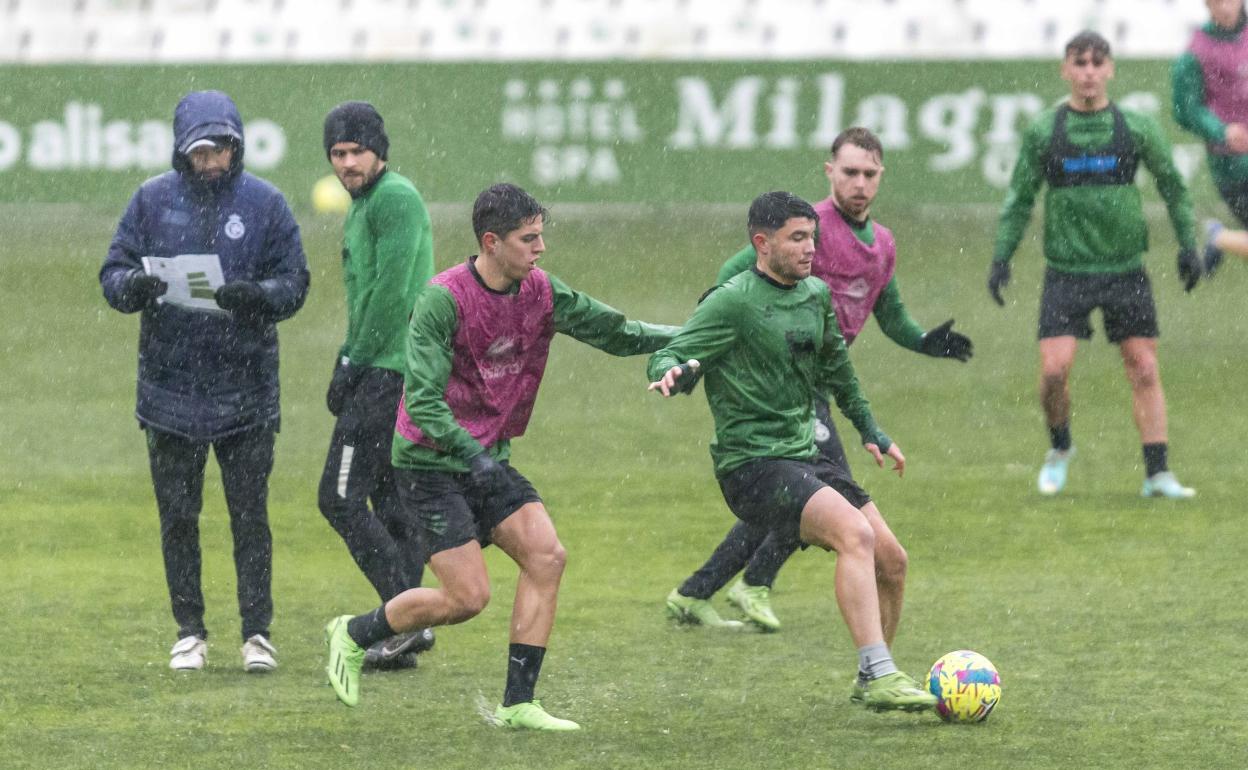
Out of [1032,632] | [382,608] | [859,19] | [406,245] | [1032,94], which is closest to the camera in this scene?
[382,608]

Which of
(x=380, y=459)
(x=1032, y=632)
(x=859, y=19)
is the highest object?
(x=859, y=19)

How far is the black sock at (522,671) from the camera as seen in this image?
289 inches

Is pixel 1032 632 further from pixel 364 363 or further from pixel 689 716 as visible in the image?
pixel 364 363

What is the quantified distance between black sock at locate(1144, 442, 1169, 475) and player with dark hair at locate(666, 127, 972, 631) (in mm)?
3216

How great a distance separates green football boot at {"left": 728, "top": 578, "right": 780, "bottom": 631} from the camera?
30.2 ft

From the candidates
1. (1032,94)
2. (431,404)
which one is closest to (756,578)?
(431,404)

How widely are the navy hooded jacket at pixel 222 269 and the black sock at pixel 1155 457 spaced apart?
535 cm

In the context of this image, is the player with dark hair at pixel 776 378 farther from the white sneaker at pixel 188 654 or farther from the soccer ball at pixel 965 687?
the white sneaker at pixel 188 654

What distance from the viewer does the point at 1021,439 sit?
13781mm

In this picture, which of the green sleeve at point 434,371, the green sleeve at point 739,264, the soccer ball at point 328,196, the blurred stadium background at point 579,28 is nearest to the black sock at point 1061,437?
the green sleeve at point 739,264

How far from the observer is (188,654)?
8.48 metres

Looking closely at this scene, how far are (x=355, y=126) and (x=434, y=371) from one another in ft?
5.07

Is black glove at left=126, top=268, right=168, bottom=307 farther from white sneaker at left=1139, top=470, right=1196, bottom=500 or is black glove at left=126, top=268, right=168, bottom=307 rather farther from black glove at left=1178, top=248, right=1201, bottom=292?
white sneaker at left=1139, top=470, right=1196, bottom=500

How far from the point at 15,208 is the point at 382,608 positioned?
41.3ft
